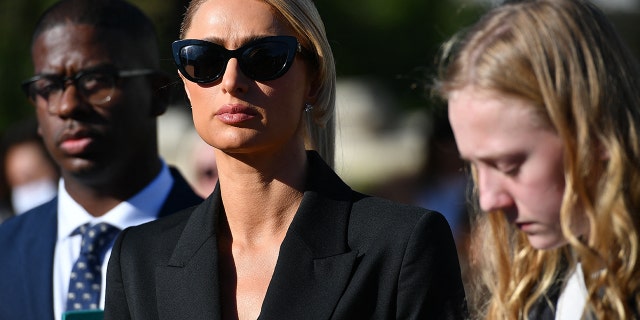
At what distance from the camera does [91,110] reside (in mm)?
4141

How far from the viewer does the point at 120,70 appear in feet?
13.9

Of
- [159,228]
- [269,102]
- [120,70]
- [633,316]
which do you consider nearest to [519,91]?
[633,316]

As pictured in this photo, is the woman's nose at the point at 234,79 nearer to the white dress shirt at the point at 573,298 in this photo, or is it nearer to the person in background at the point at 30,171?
the white dress shirt at the point at 573,298

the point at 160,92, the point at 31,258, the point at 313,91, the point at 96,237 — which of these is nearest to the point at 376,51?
the point at 160,92

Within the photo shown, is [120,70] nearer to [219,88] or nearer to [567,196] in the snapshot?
[219,88]

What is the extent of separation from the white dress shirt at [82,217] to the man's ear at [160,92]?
26 centimetres

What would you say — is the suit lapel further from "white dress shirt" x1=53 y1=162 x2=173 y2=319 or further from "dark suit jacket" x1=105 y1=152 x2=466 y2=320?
"dark suit jacket" x1=105 y1=152 x2=466 y2=320

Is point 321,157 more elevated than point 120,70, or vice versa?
point 120,70

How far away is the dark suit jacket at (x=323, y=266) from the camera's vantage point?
120 inches

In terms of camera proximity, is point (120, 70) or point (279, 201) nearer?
point (279, 201)

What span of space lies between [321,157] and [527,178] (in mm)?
957

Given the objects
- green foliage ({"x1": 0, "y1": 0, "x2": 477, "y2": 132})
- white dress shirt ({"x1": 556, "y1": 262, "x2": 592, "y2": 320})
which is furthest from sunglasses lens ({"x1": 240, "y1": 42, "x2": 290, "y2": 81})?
green foliage ({"x1": 0, "y1": 0, "x2": 477, "y2": 132})

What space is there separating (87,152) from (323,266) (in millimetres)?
1315

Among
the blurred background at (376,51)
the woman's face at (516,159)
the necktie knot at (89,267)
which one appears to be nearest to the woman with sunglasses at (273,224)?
the woman's face at (516,159)
